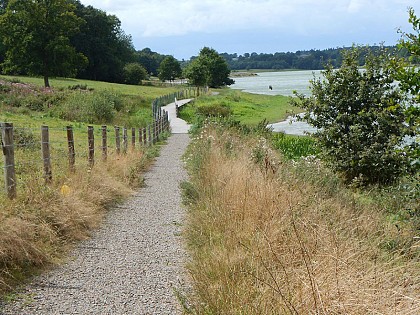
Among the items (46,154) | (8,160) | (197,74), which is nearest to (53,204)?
(8,160)

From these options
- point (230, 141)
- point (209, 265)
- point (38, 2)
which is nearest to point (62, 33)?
point (38, 2)

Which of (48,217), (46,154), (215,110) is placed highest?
(46,154)

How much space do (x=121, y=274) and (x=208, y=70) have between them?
8072cm

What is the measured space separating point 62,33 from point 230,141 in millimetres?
42987

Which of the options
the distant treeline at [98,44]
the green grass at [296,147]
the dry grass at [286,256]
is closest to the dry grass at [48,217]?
the dry grass at [286,256]

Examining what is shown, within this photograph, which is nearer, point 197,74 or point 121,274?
point 121,274

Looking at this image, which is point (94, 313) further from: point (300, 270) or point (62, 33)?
point (62, 33)

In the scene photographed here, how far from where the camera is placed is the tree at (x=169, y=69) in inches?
4631

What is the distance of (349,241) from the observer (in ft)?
16.8

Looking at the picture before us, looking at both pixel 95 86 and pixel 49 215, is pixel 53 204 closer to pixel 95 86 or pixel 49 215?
pixel 49 215

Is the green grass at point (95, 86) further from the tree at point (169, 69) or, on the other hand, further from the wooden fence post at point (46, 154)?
the tree at point (169, 69)

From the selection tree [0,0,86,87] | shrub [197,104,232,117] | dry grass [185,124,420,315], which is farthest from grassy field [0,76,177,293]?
tree [0,0,86,87]

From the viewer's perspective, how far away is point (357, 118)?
13992 mm

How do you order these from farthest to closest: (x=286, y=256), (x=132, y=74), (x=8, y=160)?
(x=132, y=74), (x=8, y=160), (x=286, y=256)
